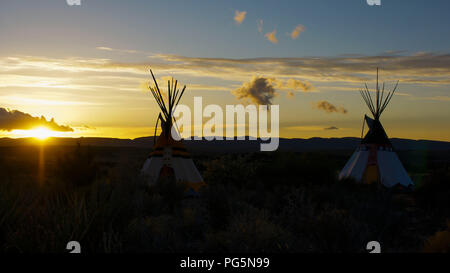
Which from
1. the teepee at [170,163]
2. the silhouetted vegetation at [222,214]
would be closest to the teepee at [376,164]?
the silhouetted vegetation at [222,214]

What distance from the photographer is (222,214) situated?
11406 millimetres

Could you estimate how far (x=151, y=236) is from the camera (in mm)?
8359

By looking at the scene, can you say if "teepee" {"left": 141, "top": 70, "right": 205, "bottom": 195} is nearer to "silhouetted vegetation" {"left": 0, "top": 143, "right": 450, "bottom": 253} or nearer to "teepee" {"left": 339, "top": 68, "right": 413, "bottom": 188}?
"silhouetted vegetation" {"left": 0, "top": 143, "right": 450, "bottom": 253}

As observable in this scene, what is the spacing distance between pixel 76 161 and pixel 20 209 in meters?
→ 12.7

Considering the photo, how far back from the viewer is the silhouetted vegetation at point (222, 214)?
6.14 metres

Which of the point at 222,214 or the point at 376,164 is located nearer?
the point at 222,214

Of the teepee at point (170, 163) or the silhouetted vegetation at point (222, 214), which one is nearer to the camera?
the silhouetted vegetation at point (222, 214)

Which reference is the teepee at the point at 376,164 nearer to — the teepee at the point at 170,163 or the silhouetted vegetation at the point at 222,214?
the silhouetted vegetation at the point at 222,214

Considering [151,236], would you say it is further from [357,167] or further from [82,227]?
[357,167]

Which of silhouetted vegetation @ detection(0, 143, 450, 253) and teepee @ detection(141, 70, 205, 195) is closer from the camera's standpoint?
silhouetted vegetation @ detection(0, 143, 450, 253)

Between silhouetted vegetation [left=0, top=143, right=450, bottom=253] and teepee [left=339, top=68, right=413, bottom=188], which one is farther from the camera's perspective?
teepee [left=339, top=68, right=413, bottom=188]

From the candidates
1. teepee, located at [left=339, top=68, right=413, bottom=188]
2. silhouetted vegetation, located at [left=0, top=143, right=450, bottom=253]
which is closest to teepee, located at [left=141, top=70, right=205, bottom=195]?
silhouetted vegetation, located at [left=0, top=143, right=450, bottom=253]

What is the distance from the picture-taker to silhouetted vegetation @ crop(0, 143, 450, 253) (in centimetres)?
614
